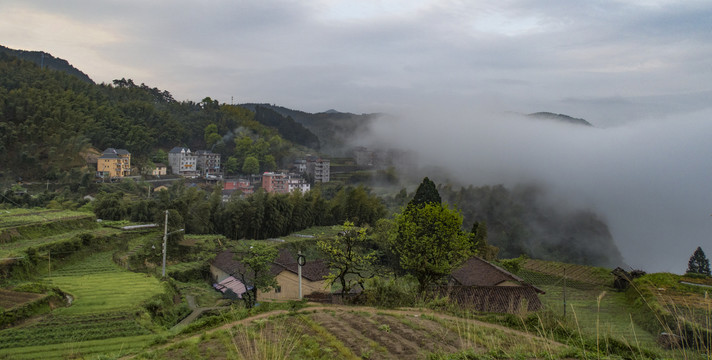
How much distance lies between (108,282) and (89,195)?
89.1 feet

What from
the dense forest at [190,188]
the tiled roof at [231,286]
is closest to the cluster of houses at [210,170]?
the dense forest at [190,188]

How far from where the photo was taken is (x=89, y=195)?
123 ft

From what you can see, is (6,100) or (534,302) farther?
(6,100)

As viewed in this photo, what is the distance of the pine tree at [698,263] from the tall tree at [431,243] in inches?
902

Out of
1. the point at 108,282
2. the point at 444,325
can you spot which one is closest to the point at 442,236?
the point at 444,325

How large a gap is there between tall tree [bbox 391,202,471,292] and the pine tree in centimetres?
2292

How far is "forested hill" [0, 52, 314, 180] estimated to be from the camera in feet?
148

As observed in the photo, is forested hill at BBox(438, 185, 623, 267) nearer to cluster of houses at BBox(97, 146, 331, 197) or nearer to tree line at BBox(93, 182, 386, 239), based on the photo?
tree line at BBox(93, 182, 386, 239)

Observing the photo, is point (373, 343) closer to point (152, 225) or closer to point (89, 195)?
point (152, 225)

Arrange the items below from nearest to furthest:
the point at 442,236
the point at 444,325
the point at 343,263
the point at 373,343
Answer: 1. the point at 373,343
2. the point at 444,325
3. the point at 343,263
4. the point at 442,236

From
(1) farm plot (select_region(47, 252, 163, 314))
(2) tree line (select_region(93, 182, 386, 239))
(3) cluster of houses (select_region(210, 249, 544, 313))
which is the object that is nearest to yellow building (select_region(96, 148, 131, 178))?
(2) tree line (select_region(93, 182, 386, 239))

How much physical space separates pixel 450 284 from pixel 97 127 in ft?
171

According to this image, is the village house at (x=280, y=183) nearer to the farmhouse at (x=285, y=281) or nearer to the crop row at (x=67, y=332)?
the farmhouse at (x=285, y=281)

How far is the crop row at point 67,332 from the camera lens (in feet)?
30.0
